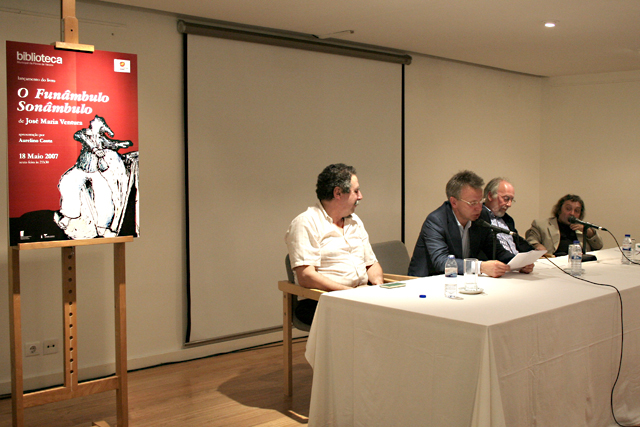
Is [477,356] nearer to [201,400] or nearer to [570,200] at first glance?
[201,400]

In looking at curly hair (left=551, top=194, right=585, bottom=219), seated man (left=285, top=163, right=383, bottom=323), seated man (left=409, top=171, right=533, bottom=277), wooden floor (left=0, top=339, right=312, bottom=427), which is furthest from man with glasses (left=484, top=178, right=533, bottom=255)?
wooden floor (left=0, top=339, right=312, bottom=427)

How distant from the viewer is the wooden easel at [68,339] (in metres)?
2.53

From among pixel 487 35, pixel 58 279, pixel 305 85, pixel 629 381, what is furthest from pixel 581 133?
pixel 58 279

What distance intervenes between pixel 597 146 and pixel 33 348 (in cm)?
594

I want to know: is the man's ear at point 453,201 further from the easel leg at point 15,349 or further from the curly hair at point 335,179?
the easel leg at point 15,349

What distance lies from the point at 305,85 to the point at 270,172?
798 millimetres

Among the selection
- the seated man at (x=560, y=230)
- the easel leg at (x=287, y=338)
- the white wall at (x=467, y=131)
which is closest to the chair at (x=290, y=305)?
the easel leg at (x=287, y=338)

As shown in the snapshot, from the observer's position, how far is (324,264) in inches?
129

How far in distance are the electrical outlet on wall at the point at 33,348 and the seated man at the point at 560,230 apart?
12.2 ft

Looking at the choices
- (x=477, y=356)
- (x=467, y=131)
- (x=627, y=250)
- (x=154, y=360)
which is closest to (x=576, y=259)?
(x=627, y=250)

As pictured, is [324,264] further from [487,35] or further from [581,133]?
[581,133]

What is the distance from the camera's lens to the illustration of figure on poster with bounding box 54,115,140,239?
260cm

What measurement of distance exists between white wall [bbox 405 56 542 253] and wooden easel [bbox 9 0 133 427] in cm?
341

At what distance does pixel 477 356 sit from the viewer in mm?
2041
